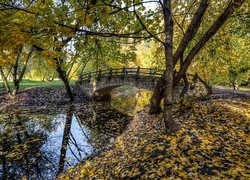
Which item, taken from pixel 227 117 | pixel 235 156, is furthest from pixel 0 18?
pixel 227 117

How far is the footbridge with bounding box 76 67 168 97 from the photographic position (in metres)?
17.8

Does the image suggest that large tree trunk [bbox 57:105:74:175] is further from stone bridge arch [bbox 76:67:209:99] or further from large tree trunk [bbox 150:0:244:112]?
stone bridge arch [bbox 76:67:209:99]

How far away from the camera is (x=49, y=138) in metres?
10.3

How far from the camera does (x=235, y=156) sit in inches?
196

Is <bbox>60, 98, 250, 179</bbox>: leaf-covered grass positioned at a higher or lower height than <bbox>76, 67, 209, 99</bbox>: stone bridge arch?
lower

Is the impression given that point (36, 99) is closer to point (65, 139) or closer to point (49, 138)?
point (49, 138)

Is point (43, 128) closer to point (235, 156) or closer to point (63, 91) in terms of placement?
point (235, 156)

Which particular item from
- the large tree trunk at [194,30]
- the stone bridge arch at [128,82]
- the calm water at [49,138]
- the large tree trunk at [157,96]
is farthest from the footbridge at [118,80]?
the large tree trunk at [194,30]

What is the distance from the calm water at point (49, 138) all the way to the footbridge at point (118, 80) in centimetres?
424

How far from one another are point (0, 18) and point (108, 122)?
1029 cm

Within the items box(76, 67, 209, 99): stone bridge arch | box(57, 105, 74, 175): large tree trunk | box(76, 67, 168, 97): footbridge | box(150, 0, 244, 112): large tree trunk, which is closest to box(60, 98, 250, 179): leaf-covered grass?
box(57, 105, 74, 175): large tree trunk

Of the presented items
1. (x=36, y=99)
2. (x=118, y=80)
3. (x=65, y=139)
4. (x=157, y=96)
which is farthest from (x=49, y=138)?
(x=36, y=99)

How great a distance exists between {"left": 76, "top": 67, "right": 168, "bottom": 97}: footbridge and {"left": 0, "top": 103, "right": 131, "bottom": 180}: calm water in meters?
4.24

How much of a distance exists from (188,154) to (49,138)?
774cm
